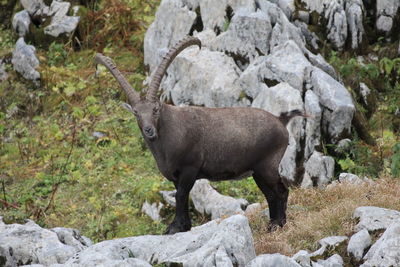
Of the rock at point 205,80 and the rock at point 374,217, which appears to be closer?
the rock at point 374,217

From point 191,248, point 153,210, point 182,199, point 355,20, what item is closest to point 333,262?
point 191,248

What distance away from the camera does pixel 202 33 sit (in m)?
17.5

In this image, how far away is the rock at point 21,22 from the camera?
2123cm

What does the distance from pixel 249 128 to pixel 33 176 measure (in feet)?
25.7

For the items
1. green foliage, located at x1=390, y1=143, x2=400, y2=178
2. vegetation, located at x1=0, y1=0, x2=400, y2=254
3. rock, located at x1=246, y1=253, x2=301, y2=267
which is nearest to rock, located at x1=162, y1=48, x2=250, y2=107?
vegetation, located at x1=0, y1=0, x2=400, y2=254

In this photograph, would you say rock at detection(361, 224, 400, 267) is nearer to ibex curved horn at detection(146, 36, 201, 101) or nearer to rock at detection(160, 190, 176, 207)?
ibex curved horn at detection(146, 36, 201, 101)

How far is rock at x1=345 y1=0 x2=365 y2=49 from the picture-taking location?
58.1 ft

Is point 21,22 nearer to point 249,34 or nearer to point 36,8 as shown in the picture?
point 36,8

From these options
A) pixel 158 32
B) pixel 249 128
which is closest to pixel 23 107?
pixel 158 32

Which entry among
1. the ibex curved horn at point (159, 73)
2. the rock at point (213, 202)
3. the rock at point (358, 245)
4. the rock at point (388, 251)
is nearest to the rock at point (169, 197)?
the rock at point (213, 202)

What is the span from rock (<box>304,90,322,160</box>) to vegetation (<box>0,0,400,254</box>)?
0.71 meters

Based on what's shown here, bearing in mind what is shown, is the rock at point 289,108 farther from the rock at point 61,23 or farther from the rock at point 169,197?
the rock at point 61,23

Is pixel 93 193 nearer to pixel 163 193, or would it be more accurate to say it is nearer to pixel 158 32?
pixel 163 193

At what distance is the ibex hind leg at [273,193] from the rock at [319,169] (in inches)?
130
